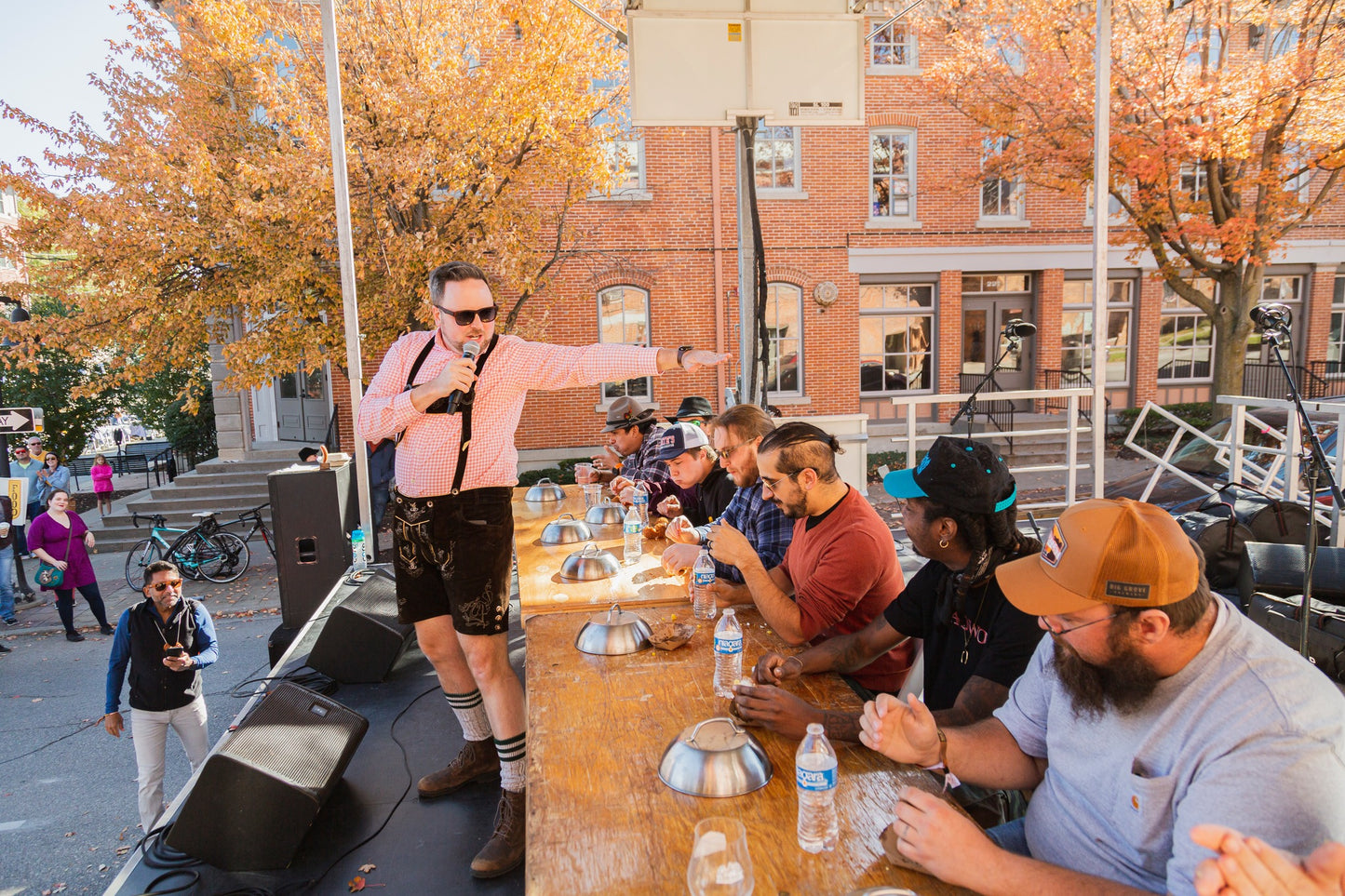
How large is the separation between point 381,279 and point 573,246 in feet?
16.7

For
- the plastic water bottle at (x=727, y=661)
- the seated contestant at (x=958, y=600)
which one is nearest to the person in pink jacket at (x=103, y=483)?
the plastic water bottle at (x=727, y=661)

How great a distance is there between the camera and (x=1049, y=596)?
1725mm

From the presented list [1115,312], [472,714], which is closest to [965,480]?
[472,714]

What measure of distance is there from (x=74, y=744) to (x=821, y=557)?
561cm

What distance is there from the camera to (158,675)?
430 centimetres

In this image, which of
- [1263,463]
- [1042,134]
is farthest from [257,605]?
[1042,134]

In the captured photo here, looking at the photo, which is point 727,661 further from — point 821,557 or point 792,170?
point 792,170

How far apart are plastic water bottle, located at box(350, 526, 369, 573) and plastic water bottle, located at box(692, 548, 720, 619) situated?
3953 millimetres

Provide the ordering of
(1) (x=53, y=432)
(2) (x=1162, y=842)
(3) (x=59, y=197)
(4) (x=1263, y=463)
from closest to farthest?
(2) (x=1162, y=842) → (4) (x=1263, y=463) → (3) (x=59, y=197) → (1) (x=53, y=432)

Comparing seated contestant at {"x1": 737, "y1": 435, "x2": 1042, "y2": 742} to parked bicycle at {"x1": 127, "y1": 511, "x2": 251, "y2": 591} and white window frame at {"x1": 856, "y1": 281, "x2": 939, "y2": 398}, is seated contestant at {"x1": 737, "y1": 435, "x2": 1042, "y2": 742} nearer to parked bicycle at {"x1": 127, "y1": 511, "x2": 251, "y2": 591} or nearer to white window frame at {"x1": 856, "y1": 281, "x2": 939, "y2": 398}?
parked bicycle at {"x1": 127, "y1": 511, "x2": 251, "y2": 591}

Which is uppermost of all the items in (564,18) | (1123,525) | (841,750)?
(564,18)

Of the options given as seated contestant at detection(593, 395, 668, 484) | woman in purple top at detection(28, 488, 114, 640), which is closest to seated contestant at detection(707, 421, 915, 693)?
seated contestant at detection(593, 395, 668, 484)

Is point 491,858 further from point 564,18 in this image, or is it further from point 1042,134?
point 1042,134

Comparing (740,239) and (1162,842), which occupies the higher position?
(740,239)
